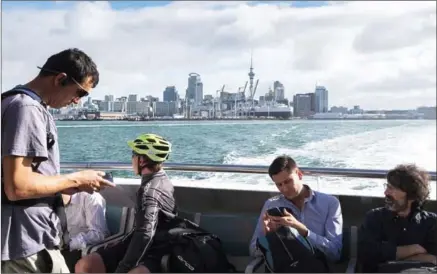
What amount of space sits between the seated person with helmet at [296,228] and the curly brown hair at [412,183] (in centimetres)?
26

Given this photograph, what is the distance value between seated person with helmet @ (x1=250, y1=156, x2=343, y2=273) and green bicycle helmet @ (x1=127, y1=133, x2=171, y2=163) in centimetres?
50

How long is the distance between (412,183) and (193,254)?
3.04ft

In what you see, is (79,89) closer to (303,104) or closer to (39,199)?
(39,199)

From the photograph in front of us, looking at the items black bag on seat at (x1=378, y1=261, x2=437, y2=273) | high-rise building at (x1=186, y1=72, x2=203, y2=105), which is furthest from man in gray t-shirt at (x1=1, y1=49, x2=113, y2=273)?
high-rise building at (x1=186, y1=72, x2=203, y2=105)

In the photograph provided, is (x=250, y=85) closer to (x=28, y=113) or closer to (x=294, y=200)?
(x=294, y=200)

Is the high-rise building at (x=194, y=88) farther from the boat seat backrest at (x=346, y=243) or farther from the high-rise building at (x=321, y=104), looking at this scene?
the boat seat backrest at (x=346, y=243)

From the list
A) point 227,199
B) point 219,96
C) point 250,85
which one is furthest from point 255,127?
point 227,199

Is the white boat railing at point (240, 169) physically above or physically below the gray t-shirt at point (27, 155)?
below

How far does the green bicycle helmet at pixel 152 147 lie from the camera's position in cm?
236

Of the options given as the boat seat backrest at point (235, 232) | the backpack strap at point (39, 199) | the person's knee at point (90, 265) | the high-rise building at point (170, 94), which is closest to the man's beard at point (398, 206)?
the boat seat backrest at point (235, 232)

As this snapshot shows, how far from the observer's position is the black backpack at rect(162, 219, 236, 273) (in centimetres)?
212

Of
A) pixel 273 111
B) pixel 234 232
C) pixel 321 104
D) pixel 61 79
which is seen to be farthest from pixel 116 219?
pixel 273 111

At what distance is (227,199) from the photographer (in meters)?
2.94

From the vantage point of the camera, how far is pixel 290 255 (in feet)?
6.40
